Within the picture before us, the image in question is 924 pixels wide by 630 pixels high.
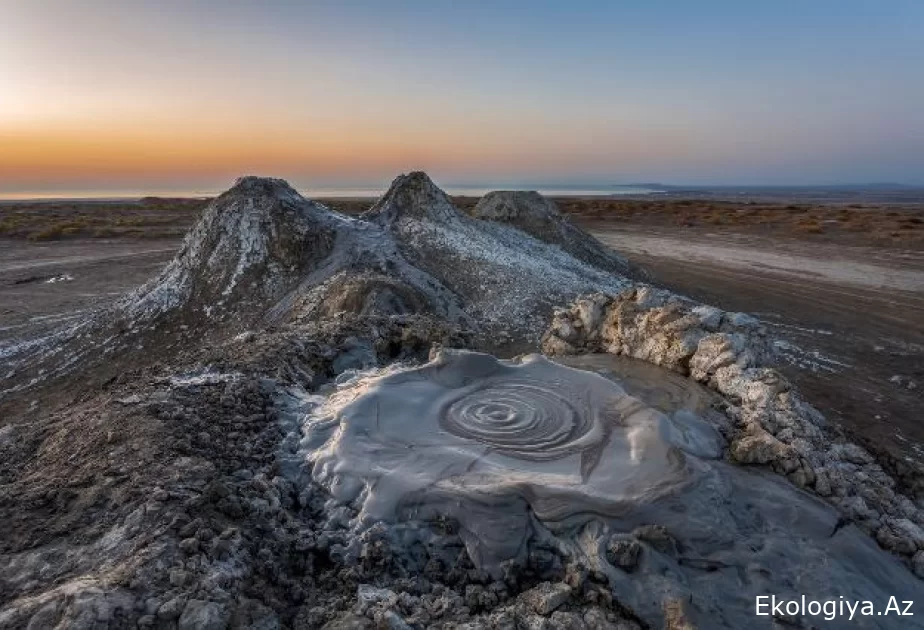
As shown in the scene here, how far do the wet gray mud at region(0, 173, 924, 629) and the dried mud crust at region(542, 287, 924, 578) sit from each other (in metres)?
0.02

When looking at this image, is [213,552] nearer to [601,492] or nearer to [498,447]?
[498,447]

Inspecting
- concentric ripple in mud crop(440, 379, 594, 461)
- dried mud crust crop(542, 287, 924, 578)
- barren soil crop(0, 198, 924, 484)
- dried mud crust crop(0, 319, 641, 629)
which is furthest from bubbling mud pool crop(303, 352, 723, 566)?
barren soil crop(0, 198, 924, 484)

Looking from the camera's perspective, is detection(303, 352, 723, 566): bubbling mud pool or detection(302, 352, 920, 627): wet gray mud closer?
detection(302, 352, 920, 627): wet gray mud

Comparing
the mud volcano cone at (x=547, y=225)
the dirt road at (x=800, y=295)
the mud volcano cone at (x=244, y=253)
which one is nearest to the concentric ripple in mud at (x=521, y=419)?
the dirt road at (x=800, y=295)

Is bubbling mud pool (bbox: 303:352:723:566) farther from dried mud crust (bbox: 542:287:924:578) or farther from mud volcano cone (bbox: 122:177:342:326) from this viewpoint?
mud volcano cone (bbox: 122:177:342:326)

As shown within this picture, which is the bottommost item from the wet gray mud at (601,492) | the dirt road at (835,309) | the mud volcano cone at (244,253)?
the dirt road at (835,309)

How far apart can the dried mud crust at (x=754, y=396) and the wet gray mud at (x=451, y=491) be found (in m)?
0.02

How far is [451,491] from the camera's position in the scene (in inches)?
130

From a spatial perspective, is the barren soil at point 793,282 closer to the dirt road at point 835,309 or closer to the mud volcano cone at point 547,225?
the dirt road at point 835,309

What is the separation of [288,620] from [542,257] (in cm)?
1159

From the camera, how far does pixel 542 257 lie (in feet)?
44.6

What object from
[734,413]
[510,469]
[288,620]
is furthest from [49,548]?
[734,413]

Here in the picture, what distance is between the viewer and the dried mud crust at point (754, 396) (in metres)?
3.64

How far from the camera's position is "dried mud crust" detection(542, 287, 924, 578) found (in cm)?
364
